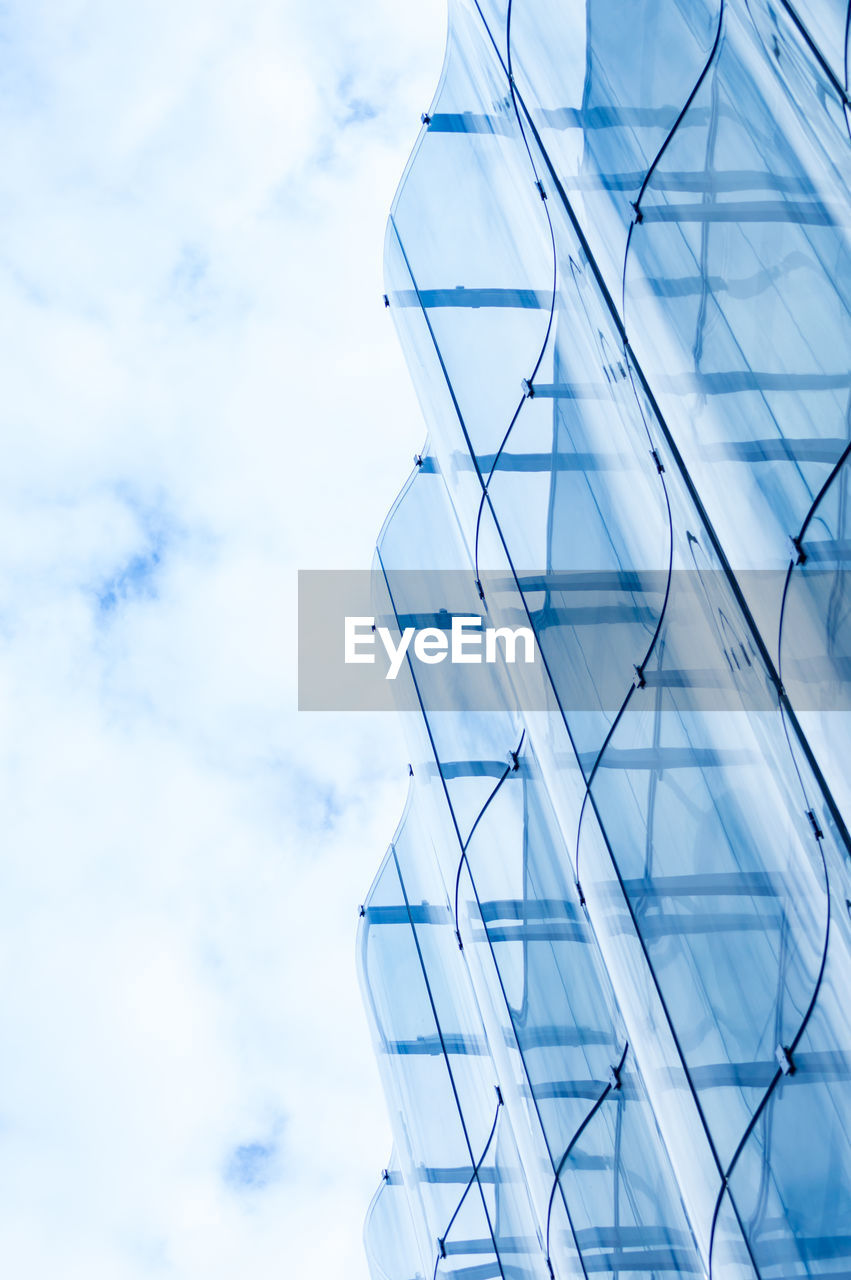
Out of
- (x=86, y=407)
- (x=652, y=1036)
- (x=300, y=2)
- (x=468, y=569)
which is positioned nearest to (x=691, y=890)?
(x=652, y=1036)

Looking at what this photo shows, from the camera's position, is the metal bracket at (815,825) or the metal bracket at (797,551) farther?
the metal bracket at (815,825)

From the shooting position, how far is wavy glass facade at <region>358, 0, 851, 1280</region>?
139 inches

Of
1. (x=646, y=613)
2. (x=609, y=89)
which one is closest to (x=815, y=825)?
(x=646, y=613)

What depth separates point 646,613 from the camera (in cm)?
458

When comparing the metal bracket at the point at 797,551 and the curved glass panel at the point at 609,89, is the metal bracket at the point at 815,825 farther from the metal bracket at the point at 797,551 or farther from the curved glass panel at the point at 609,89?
the curved glass panel at the point at 609,89

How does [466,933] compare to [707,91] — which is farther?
[466,933]

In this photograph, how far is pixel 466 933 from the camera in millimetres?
7289

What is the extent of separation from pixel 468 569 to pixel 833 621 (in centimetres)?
392

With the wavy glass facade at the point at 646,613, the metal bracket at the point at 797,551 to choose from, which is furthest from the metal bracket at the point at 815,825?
the metal bracket at the point at 797,551

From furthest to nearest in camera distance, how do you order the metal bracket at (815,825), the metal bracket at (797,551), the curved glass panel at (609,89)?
the curved glass panel at (609,89)
the metal bracket at (815,825)
the metal bracket at (797,551)

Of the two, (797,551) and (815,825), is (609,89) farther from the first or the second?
(815,825)

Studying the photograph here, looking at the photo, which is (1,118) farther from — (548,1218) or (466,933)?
(548,1218)

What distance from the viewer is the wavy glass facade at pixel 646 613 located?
11.6 ft

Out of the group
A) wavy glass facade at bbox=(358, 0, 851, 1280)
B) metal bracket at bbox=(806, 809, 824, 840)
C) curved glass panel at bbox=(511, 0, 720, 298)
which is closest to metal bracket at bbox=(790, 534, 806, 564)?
wavy glass facade at bbox=(358, 0, 851, 1280)
